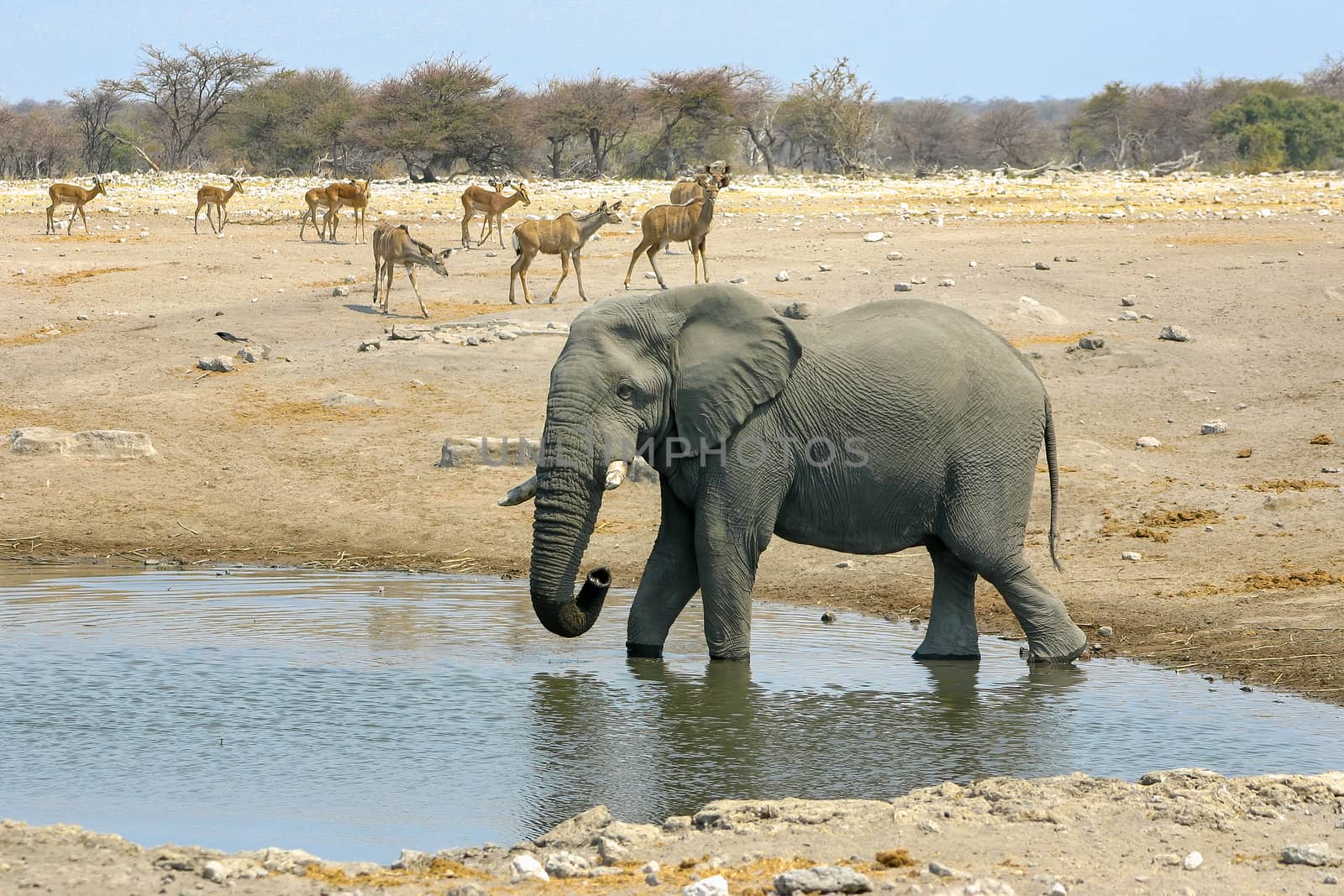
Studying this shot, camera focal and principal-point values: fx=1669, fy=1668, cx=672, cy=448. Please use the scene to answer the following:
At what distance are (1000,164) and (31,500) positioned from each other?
200 ft

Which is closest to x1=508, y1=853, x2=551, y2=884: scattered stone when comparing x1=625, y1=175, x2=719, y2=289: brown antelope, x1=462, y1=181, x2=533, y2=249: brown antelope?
x1=625, y1=175, x2=719, y2=289: brown antelope

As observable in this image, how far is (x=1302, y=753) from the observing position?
688cm

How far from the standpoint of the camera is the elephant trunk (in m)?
7.68

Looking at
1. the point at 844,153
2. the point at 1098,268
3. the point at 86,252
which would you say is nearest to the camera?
the point at 1098,268

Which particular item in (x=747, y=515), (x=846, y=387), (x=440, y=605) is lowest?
(x=440, y=605)

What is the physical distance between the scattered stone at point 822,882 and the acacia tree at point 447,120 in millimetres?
40349

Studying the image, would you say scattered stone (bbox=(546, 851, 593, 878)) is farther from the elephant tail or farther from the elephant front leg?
the elephant tail

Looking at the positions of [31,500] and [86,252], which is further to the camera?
[86,252]

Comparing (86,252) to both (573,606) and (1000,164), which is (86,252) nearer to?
(573,606)

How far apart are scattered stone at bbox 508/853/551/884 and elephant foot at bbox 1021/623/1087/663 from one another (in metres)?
4.25

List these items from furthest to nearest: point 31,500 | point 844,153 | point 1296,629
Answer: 1. point 844,153
2. point 31,500
3. point 1296,629

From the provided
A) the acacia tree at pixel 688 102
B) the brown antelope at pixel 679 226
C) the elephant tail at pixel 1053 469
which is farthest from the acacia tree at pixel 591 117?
the elephant tail at pixel 1053 469

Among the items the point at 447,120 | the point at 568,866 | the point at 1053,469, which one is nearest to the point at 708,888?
the point at 568,866

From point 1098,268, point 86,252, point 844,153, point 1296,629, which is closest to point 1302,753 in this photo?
point 1296,629
